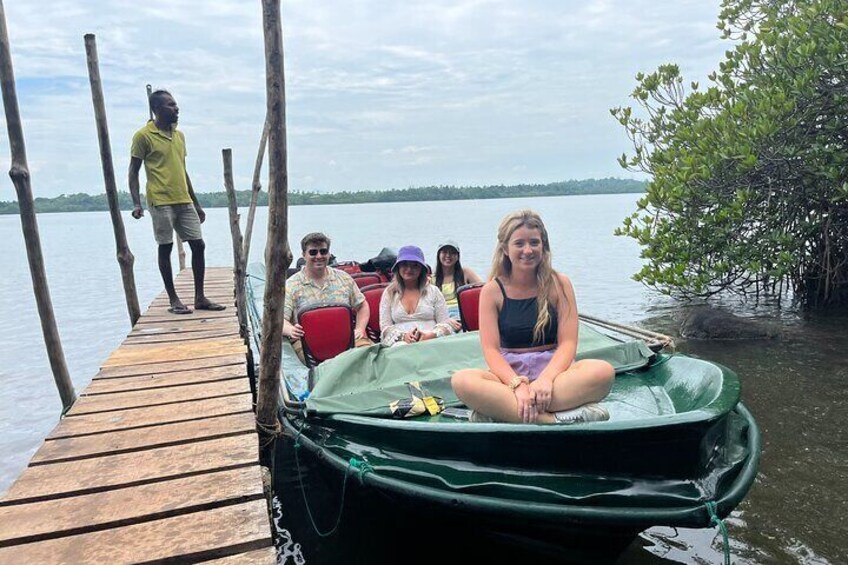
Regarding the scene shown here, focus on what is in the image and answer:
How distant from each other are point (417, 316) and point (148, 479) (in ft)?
8.38

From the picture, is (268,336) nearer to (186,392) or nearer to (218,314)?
(186,392)

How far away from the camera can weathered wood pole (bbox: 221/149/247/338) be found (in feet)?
25.6

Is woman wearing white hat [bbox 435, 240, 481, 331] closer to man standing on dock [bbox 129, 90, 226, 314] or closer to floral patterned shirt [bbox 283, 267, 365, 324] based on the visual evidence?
floral patterned shirt [bbox 283, 267, 365, 324]

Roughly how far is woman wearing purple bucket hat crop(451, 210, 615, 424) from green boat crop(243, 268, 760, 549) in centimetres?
25

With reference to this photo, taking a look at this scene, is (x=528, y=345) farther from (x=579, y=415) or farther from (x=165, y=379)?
(x=165, y=379)

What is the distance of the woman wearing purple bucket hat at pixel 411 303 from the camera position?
483cm

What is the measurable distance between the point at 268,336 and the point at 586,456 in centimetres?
191

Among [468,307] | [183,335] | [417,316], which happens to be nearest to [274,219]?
[417,316]

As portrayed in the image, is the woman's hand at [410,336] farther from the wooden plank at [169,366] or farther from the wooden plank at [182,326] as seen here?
the wooden plank at [182,326]

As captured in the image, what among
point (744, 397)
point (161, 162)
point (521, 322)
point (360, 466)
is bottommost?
point (744, 397)

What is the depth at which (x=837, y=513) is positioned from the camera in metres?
3.90

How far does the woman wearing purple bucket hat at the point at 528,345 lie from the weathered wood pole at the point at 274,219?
116cm

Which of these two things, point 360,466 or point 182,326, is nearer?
point 360,466

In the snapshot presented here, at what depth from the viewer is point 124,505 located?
250 centimetres
